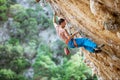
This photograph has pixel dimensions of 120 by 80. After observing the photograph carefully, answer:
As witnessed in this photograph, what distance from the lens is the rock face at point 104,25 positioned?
3965mm

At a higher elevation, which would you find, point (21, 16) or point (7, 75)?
point (21, 16)

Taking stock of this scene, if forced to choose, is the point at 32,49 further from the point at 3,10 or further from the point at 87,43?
the point at 87,43

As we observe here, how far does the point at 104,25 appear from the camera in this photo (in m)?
4.16

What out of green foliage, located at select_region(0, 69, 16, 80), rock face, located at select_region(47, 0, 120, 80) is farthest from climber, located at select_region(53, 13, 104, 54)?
green foliage, located at select_region(0, 69, 16, 80)

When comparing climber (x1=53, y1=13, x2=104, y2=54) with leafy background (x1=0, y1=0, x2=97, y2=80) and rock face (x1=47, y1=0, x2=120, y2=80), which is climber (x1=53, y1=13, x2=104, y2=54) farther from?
leafy background (x1=0, y1=0, x2=97, y2=80)

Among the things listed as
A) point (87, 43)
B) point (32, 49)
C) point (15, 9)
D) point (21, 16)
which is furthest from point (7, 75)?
point (87, 43)

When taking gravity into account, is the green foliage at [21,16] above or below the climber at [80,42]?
below

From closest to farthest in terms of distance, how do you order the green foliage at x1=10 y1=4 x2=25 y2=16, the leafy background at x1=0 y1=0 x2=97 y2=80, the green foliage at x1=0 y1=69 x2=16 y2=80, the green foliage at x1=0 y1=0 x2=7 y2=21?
the leafy background at x1=0 y1=0 x2=97 y2=80
the green foliage at x1=0 y1=69 x2=16 y2=80
the green foliage at x1=0 y1=0 x2=7 y2=21
the green foliage at x1=10 y1=4 x2=25 y2=16

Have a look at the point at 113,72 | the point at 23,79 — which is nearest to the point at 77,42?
the point at 113,72

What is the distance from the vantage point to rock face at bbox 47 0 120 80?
156 inches

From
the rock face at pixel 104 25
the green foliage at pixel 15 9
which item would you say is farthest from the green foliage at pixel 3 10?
the rock face at pixel 104 25

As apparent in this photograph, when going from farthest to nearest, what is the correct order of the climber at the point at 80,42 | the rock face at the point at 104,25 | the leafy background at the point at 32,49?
the leafy background at the point at 32,49 < the climber at the point at 80,42 < the rock face at the point at 104,25

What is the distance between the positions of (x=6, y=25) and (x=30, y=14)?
260cm

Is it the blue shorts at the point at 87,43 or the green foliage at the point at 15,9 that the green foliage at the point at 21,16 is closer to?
the green foliage at the point at 15,9
